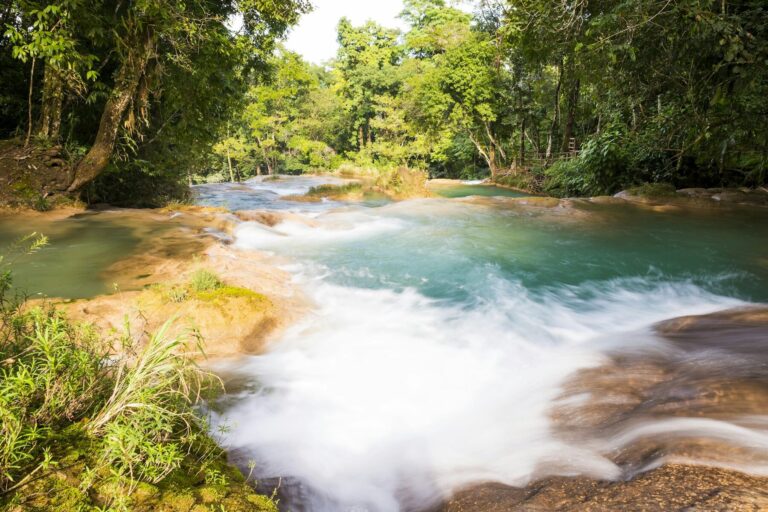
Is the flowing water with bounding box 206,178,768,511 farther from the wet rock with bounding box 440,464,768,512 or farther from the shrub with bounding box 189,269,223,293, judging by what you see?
the shrub with bounding box 189,269,223,293

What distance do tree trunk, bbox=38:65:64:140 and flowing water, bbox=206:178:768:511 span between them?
539 cm

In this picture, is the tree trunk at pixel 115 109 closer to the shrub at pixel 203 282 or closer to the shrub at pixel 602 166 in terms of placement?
the shrub at pixel 203 282

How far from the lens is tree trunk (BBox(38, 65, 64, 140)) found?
968 centimetres

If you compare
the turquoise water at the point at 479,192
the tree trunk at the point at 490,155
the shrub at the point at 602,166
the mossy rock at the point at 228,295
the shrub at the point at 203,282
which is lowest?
the mossy rock at the point at 228,295

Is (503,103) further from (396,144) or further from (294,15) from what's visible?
(294,15)

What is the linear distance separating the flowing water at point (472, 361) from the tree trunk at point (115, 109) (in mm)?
4125

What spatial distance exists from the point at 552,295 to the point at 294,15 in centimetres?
1017

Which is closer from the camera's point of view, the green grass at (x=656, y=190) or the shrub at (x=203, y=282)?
the shrub at (x=203, y=282)

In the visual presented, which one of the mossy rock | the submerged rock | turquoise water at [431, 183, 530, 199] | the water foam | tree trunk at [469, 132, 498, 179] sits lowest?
the water foam

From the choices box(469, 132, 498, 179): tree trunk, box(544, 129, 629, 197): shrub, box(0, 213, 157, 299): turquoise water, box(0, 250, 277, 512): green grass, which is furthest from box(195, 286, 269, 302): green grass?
box(469, 132, 498, 179): tree trunk

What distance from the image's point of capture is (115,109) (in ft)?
33.2

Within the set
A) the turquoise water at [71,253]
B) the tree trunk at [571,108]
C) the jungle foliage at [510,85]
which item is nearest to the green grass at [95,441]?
the turquoise water at [71,253]

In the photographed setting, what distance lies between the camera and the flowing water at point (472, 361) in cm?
279

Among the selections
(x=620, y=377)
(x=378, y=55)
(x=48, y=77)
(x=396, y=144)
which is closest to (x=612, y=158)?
(x=620, y=377)
